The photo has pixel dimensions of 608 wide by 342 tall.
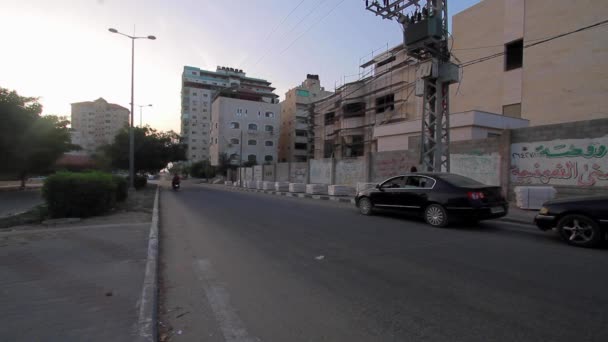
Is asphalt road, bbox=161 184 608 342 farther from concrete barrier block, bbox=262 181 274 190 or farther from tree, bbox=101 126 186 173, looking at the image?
tree, bbox=101 126 186 173

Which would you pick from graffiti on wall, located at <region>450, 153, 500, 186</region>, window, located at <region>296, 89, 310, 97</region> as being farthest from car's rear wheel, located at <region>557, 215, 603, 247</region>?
window, located at <region>296, 89, 310, 97</region>

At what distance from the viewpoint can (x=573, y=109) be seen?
67.6 ft

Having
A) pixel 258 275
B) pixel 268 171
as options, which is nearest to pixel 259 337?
pixel 258 275

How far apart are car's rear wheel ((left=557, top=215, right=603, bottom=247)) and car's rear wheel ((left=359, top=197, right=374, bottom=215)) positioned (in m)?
4.94

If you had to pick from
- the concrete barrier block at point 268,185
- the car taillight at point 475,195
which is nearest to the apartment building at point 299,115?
the concrete barrier block at point 268,185

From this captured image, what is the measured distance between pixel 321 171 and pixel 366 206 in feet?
52.8

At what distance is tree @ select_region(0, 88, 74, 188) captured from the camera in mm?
22188

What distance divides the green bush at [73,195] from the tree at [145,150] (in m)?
24.5

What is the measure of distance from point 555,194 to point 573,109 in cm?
1346

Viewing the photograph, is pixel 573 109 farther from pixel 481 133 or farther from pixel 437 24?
pixel 437 24

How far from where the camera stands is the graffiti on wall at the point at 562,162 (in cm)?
1056

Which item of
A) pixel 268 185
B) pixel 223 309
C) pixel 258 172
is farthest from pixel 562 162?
pixel 258 172

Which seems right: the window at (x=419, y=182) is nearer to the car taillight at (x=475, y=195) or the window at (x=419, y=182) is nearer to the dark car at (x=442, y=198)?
the dark car at (x=442, y=198)

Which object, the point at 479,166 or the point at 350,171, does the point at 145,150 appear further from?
the point at 479,166
